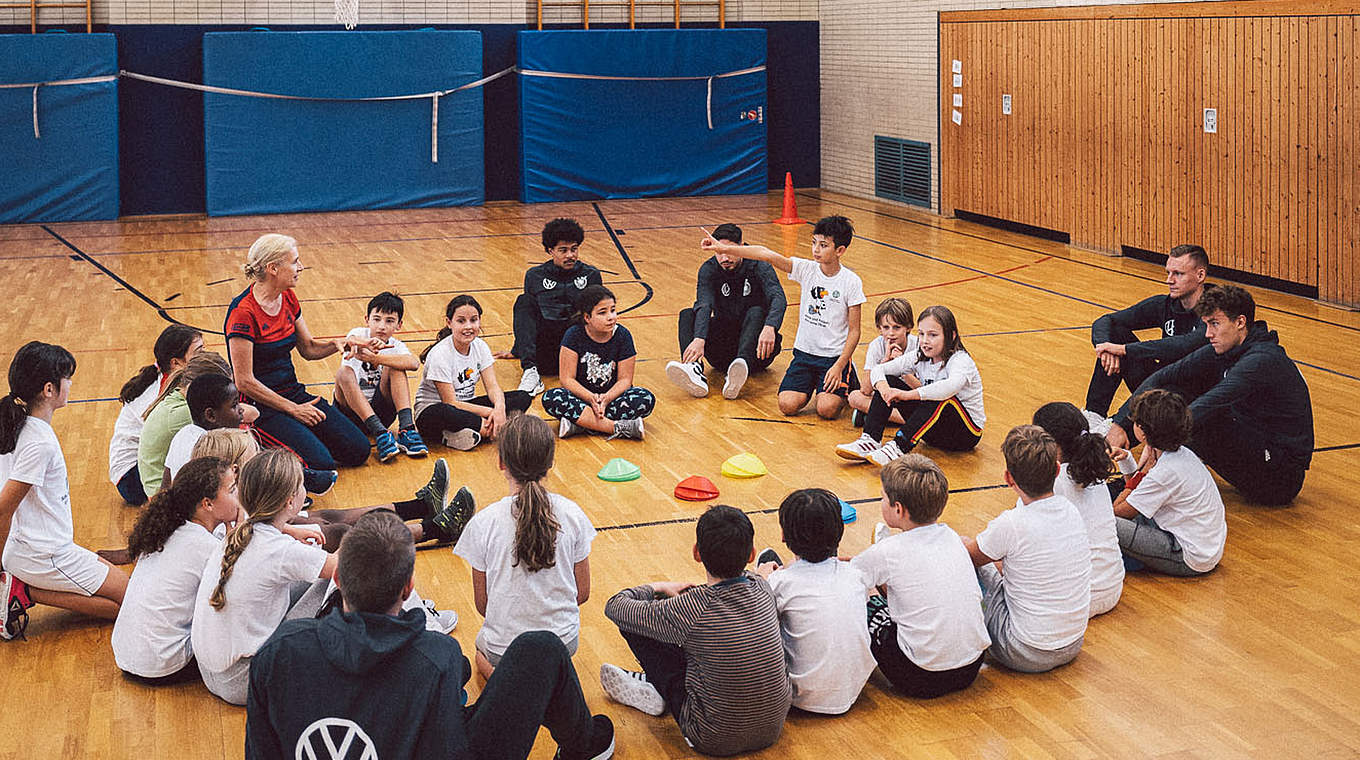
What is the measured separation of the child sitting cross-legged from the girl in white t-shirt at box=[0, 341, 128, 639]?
211 centimetres

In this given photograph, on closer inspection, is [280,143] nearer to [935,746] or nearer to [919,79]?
[919,79]

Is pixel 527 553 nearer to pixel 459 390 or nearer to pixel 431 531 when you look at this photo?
pixel 431 531

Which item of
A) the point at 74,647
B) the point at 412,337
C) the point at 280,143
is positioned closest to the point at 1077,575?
the point at 74,647

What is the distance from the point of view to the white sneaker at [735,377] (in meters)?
7.73

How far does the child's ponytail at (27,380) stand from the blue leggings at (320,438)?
1.54 m

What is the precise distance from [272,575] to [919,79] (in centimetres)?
1349

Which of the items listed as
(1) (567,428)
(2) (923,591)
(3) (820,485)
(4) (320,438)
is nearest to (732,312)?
(1) (567,428)

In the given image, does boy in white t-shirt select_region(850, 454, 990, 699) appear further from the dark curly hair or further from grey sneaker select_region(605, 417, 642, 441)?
grey sneaker select_region(605, 417, 642, 441)

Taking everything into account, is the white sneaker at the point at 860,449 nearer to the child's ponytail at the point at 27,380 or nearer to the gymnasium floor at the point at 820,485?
the gymnasium floor at the point at 820,485

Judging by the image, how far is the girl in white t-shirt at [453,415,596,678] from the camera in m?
3.94

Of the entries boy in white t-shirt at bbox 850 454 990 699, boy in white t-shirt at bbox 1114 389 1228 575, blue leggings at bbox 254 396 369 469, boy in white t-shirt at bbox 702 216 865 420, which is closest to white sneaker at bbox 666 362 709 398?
boy in white t-shirt at bbox 702 216 865 420

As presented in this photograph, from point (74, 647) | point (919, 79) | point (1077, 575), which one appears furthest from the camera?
point (919, 79)

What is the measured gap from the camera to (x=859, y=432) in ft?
23.5

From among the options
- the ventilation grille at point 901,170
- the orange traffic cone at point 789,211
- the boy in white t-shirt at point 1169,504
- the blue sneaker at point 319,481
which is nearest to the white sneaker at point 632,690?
the boy in white t-shirt at point 1169,504
